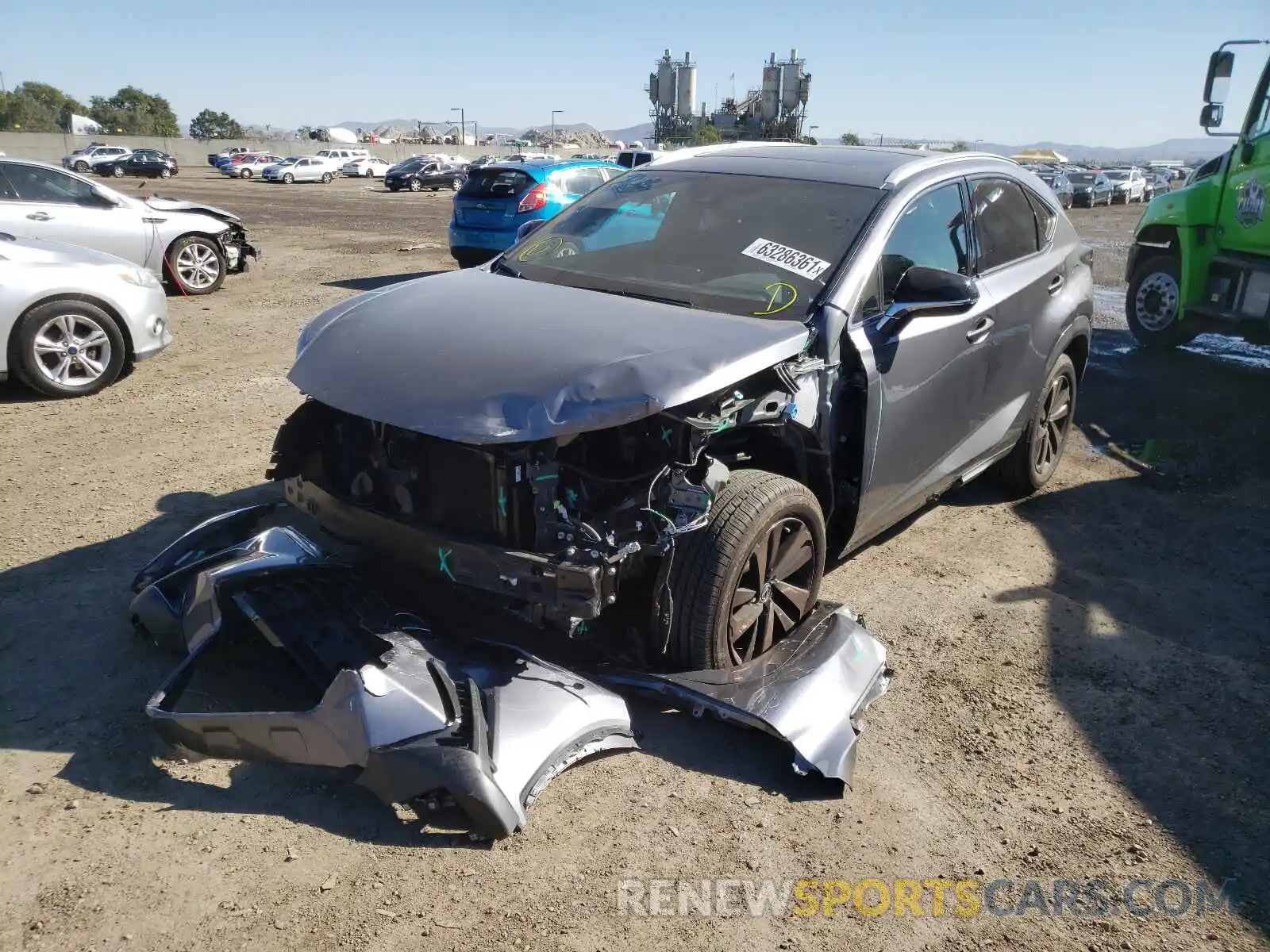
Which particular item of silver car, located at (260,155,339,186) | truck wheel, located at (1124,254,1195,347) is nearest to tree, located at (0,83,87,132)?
silver car, located at (260,155,339,186)

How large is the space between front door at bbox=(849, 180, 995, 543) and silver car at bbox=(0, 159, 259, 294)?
8.29 meters

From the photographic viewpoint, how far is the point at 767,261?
3941 millimetres

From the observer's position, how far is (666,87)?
55.9 m

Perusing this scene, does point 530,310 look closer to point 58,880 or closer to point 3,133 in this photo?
point 58,880

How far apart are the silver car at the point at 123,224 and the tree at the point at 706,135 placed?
4159cm

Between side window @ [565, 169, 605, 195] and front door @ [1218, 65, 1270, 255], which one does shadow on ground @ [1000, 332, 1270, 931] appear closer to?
front door @ [1218, 65, 1270, 255]

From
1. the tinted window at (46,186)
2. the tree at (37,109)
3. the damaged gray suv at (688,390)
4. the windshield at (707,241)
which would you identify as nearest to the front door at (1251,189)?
the damaged gray suv at (688,390)

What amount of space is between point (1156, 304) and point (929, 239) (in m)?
7.16

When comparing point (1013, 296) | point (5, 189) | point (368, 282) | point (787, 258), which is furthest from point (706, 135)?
point (787, 258)

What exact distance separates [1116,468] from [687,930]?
512cm

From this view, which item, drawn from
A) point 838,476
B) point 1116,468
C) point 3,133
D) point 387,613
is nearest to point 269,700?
point 387,613

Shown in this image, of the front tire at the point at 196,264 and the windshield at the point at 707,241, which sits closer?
the windshield at the point at 707,241

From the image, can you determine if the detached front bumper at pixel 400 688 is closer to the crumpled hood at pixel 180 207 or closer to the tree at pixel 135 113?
the crumpled hood at pixel 180 207

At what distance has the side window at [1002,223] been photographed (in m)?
4.72
